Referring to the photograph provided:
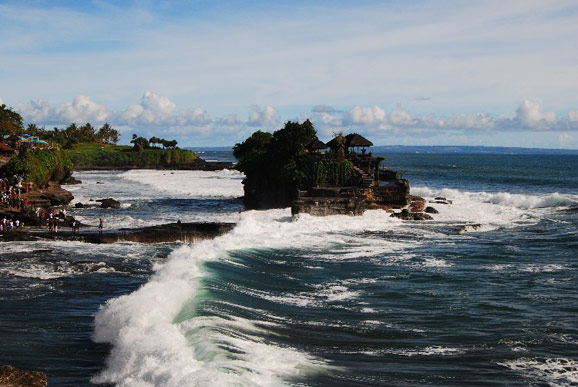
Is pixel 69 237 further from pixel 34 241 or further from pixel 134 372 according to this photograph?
pixel 134 372

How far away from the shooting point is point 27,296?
2059 centimetres

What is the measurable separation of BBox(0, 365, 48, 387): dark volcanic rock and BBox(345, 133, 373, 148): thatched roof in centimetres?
4196

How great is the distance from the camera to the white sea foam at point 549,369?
13.9 m

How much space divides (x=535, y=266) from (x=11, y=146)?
58.8m

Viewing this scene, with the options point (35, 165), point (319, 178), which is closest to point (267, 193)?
point (319, 178)

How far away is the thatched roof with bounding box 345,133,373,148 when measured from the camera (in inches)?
2057

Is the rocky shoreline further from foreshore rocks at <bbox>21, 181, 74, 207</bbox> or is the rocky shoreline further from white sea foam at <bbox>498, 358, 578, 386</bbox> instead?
white sea foam at <bbox>498, 358, 578, 386</bbox>

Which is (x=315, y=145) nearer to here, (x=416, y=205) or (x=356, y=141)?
(x=356, y=141)

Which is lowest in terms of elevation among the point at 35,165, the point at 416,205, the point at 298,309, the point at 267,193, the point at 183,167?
the point at 298,309

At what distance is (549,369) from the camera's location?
47.8 feet

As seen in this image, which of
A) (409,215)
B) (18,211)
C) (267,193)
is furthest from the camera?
(267,193)

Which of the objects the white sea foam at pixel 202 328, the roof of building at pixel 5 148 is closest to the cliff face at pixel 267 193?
the white sea foam at pixel 202 328

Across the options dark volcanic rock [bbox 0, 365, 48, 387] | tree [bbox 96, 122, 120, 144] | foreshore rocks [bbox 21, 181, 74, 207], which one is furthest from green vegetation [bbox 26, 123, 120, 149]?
dark volcanic rock [bbox 0, 365, 48, 387]

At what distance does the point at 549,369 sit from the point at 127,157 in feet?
451
